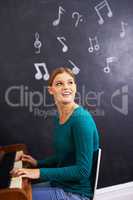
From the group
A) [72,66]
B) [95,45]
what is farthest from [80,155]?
[95,45]

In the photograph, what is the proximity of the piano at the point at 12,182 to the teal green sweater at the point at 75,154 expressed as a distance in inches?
5.0

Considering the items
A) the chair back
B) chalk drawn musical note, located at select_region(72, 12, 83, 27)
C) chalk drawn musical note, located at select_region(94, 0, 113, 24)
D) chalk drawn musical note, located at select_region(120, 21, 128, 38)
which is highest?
chalk drawn musical note, located at select_region(94, 0, 113, 24)

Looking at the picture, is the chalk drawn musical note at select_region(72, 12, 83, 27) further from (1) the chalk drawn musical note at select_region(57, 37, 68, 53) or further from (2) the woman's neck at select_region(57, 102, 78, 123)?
(2) the woman's neck at select_region(57, 102, 78, 123)

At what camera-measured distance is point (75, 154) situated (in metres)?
1.50

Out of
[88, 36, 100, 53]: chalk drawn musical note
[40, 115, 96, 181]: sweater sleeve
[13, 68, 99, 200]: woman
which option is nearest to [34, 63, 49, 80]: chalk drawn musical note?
[88, 36, 100, 53]: chalk drawn musical note

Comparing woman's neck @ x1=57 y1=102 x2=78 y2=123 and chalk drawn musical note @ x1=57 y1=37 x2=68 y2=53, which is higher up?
chalk drawn musical note @ x1=57 y1=37 x2=68 y2=53

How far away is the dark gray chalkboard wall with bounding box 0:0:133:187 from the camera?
238 cm

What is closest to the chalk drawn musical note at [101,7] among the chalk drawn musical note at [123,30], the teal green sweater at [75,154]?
the chalk drawn musical note at [123,30]

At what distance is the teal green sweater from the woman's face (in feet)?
0.32

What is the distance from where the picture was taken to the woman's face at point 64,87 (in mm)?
1583

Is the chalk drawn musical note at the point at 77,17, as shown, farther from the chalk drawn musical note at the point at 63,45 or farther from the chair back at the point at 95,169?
the chair back at the point at 95,169

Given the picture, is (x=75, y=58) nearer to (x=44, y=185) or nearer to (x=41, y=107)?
(x=41, y=107)

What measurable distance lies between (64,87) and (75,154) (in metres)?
0.35

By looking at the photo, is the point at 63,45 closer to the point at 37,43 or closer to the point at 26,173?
the point at 37,43
